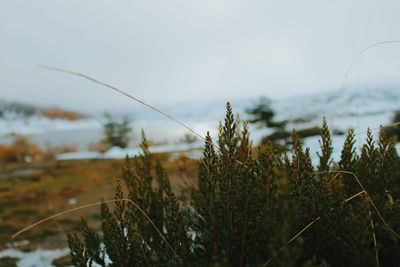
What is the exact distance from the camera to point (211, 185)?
1.14 meters

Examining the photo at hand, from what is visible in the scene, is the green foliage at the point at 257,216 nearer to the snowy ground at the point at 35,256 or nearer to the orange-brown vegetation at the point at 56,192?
the orange-brown vegetation at the point at 56,192

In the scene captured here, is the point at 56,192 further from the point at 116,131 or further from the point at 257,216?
the point at 116,131

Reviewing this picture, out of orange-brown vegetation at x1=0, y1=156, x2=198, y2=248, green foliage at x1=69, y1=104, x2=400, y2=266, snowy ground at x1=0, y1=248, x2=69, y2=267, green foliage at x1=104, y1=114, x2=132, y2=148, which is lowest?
snowy ground at x1=0, y1=248, x2=69, y2=267

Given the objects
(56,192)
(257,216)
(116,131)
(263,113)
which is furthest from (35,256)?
(116,131)

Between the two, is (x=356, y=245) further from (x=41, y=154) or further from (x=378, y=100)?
(x=378, y=100)

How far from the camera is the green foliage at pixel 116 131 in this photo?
17.5 meters

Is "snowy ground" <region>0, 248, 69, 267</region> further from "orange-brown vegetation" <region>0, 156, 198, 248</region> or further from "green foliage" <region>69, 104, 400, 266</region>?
"green foliage" <region>69, 104, 400, 266</region>

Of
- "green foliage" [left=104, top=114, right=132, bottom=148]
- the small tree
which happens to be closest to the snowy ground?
the small tree

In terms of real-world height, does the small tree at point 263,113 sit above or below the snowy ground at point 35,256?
above

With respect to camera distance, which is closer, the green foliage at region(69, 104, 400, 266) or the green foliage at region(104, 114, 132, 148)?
the green foliage at region(69, 104, 400, 266)

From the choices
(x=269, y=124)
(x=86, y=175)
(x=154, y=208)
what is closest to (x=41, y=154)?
(x=86, y=175)

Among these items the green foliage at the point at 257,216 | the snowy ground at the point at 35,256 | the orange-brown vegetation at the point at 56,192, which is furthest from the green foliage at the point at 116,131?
the green foliage at the point at 257,216

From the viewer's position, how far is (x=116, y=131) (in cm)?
1764

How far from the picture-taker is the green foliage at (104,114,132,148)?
17453 mm
